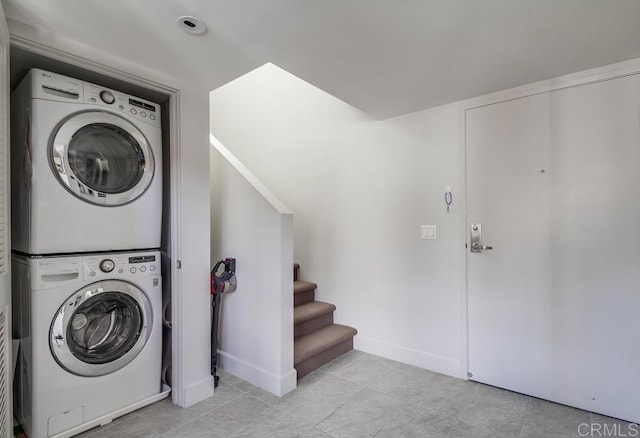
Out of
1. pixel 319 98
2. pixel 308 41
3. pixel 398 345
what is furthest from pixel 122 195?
pixel 398 345

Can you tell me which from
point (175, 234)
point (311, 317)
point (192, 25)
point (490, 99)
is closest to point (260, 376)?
point (311, 317)

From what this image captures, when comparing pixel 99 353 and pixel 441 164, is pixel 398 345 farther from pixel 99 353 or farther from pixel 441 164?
pixel 99 353

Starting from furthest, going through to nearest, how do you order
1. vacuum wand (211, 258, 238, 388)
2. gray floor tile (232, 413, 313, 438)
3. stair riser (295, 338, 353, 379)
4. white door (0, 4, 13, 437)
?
stair riser (295, 338, 353, 379)
vacuum wand (211, 258, 238, 388)
gray floor tile (232, 413, 313, 438)
white door (0, 4, 13, 437)

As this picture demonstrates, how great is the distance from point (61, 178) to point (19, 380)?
1.11 metres

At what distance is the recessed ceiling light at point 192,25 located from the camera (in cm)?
144

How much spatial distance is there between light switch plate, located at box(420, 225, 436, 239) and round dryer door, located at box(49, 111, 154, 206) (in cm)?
203

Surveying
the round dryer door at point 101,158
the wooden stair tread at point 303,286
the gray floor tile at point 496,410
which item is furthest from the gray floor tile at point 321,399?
the round dryer door at point 101,158

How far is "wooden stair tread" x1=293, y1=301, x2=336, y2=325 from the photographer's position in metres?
2.72

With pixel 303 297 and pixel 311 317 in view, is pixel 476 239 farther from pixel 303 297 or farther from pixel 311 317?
pixel 303 297

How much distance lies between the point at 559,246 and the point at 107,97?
2.91 metres

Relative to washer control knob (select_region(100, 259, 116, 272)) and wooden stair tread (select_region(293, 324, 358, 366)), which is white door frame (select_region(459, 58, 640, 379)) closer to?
wooden stair tread (select_region(293, 324, 358, 366))

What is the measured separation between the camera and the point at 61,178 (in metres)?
1.66

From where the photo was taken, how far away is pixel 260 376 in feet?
7.45

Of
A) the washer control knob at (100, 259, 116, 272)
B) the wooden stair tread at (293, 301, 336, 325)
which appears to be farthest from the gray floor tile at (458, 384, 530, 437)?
the washer control knob at (100, 259, 116, 272)
